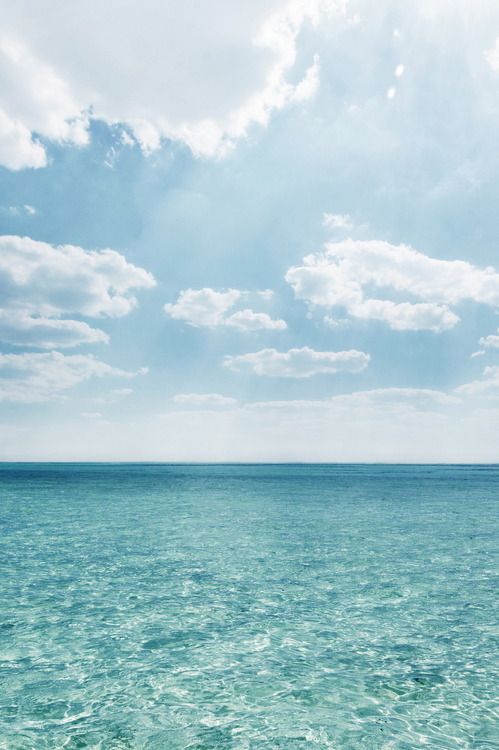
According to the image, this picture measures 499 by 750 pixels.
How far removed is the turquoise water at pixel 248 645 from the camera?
9266 millimetres

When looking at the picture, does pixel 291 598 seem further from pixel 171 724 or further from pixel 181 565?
pixel 171 724

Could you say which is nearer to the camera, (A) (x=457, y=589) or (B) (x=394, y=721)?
(B) (x=394, y=721)

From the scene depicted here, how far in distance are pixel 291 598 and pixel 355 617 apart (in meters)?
2.69

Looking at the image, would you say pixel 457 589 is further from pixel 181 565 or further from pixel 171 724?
pixel 171 724

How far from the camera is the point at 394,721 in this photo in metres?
9.50

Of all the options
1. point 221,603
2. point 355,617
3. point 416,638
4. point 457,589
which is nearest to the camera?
point 416,638

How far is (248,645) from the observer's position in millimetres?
13156

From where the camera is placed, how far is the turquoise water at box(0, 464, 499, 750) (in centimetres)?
927

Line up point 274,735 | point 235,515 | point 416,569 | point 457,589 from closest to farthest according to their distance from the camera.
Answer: point 274,735 → point 457,589 → point 416,569 → point 235,515

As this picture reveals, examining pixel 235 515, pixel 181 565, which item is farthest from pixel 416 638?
pixel 235 515

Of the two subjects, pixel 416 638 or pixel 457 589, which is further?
pixel 457 589

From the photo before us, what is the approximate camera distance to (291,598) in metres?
17.3

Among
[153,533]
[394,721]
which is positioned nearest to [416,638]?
[394,721]

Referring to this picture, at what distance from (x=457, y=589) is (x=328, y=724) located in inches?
444
